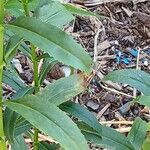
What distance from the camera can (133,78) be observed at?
1.49 m

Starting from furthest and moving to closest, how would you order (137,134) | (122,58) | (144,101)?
(122,58)
(137,134)
(144,101)

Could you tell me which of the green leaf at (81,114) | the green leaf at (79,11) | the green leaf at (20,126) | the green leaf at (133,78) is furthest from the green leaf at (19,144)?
the green leaf at (79,11)

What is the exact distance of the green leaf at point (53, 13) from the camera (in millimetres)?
1431

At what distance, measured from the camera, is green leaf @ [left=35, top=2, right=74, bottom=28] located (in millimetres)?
1431

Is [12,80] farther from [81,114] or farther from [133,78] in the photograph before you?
[133,78]

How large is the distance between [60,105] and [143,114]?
3.62ft

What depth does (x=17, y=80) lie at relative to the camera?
1.65 m

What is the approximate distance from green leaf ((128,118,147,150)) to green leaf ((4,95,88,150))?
0.45 meters

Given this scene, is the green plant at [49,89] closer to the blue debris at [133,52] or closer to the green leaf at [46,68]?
the green leaf at [46,68]

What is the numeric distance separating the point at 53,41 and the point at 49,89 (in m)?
0.34

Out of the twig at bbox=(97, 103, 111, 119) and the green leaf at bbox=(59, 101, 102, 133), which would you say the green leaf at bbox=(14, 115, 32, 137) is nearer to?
the green leaf at bbox=(59, 101, 102, 133)

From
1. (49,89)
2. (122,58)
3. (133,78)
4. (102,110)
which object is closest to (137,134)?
(133,78)

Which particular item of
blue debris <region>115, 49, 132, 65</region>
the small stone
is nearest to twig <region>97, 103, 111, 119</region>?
the small stone

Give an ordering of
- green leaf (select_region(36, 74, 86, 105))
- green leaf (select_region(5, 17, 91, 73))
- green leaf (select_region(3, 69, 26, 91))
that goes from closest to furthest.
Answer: green leaf (select_region(5, 17, 91, 73)) → green leaf (select_region(36, 74, 86, 105)) → green leaf (select_region(3, 69, 26, 91))
